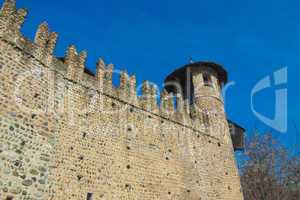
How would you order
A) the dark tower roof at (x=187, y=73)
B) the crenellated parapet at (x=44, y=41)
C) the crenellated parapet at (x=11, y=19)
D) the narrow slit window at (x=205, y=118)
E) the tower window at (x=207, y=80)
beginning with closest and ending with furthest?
the crenellated parapet at (x=11, y=19)
the crenellated parapet at (x=44, y=41)
the narrow slit window at (x=205, y=118)
the tower window at (x=207, y=80)
the dark tower roof at (x=187, y=73)

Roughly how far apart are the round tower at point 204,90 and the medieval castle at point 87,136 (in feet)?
2.89

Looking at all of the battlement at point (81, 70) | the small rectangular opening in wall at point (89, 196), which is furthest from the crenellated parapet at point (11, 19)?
the small rectangular opening in wall at point (89, 196)

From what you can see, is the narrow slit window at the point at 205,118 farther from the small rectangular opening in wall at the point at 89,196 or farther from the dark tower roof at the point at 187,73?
the small rectangular opening in wall at the point at 89,196

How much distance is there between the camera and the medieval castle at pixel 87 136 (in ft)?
22.3

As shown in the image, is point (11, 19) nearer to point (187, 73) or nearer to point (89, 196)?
point (89, 196)

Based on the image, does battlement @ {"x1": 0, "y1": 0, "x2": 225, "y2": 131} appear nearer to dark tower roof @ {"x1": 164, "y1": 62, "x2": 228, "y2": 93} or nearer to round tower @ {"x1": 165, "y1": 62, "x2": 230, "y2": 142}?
round tower @ {"x1": 165, "y1": 62, "x2": 230, "y2": 142}

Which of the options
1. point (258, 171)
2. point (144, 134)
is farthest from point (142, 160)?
point (258, 171)

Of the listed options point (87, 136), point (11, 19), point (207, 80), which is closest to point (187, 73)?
point (207, 80)

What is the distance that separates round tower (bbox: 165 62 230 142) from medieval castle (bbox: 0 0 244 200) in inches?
34.7

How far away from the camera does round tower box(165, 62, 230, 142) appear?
45.6 feet

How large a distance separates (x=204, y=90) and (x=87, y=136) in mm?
8246

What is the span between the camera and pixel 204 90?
15.1 meters

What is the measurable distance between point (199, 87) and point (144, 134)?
19.5 feet

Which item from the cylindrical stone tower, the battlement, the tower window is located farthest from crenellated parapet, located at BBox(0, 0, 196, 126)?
the tower window
